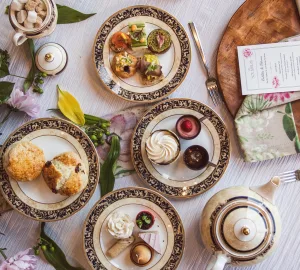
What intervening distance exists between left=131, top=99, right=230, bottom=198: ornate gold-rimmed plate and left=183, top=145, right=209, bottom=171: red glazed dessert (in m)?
0.02

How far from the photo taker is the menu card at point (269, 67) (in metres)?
1.57

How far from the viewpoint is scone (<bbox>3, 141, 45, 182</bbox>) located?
147cm

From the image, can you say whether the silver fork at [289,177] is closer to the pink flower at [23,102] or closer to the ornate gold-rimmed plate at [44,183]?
the ornate gold-rimmed plate at [44,183]

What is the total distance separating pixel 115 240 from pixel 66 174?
0.84 ft

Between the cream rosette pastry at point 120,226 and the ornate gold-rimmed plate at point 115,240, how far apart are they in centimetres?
3

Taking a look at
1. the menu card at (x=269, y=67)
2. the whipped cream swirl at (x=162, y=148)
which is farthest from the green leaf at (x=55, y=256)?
the menu card at (x=269, y=67)

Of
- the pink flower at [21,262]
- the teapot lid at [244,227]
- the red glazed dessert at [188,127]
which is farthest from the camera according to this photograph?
the red glazed dessert at [188,127]

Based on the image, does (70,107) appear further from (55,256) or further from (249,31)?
(249,31)

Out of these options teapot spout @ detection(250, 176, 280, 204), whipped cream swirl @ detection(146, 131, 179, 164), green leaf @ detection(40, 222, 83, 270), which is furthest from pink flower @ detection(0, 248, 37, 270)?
teapot spout @ detection(250, 176, 280, 204)


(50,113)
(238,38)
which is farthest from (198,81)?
(50,113)

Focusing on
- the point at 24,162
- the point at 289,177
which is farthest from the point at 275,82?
the point at 24,162

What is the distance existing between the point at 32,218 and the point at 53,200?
82 mm

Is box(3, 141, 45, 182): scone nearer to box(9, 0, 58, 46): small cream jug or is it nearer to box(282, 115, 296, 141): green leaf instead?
box(9, 0, 58, 46): small cream jug

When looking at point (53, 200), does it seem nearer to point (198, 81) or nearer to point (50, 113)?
point (50, 113)
